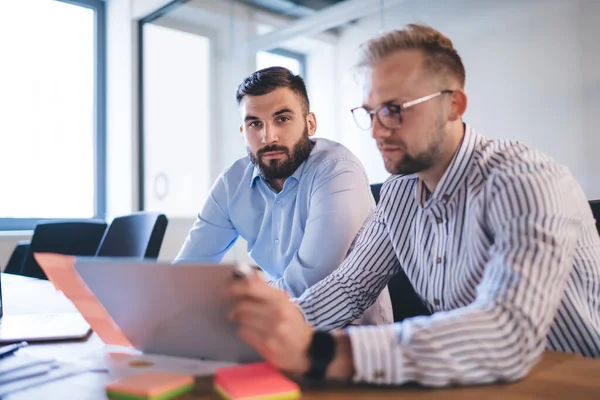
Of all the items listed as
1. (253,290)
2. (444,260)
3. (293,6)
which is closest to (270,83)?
(444,260)

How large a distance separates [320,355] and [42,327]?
2.34 feet

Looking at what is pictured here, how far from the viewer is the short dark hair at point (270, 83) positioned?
1.82m

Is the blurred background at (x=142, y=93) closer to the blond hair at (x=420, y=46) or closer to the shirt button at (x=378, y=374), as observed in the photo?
the blond hair at (x=420, y=46)

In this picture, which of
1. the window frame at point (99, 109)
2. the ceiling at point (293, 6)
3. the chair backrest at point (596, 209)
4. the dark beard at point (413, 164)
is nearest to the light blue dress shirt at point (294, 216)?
the dark beard at point (413, 164)

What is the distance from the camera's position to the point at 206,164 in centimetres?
434

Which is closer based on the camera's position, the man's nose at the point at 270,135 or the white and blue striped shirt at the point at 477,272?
the white and blue striped shirt at the point at 477,272

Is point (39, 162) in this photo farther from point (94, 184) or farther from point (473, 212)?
point (473, 212)

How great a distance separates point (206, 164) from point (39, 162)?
132 centimetres

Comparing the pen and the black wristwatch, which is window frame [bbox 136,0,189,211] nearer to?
the pen

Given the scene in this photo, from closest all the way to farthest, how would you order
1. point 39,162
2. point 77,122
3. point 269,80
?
point 269,80
point 39,162
point 77,122

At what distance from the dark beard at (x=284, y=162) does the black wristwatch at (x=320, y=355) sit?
1161 mm

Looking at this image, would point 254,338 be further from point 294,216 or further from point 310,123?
point 310,123

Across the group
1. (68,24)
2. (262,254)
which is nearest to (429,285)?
(262,254)

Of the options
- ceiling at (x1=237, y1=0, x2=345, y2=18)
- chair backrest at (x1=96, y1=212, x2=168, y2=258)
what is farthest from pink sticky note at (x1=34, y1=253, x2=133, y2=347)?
ceiling at (x1=237, y1=0, x2=345, y2=18)
